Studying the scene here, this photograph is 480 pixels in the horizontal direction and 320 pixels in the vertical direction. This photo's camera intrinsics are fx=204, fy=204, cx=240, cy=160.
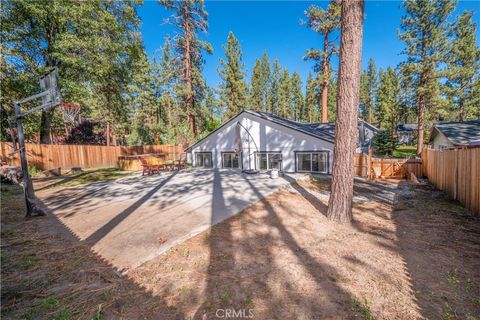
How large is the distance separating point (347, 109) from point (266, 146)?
35.4 ft

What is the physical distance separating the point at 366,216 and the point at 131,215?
655cm

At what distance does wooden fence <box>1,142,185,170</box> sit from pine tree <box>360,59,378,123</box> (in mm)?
43934

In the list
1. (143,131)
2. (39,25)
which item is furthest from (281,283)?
(143,131)

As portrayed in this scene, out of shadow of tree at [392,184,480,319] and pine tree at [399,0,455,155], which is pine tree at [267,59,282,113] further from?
shadow of tree at [392,184,480,319]

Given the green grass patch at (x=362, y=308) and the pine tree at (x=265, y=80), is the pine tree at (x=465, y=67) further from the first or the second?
the pine tree at (x=265, y=80)

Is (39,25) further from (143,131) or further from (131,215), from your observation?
(143,131)

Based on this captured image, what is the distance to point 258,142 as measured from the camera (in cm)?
1611

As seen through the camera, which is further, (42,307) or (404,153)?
(404,153)

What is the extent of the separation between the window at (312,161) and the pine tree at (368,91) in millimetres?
40832

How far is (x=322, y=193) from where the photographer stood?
26.8 feet

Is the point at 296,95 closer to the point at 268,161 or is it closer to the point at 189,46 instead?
the point at 189,46

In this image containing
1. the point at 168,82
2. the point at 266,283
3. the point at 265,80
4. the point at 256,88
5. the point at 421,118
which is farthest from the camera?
the point at 265,80

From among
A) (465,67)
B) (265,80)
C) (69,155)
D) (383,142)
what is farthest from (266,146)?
(265,80)

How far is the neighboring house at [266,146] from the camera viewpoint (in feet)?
45.0
